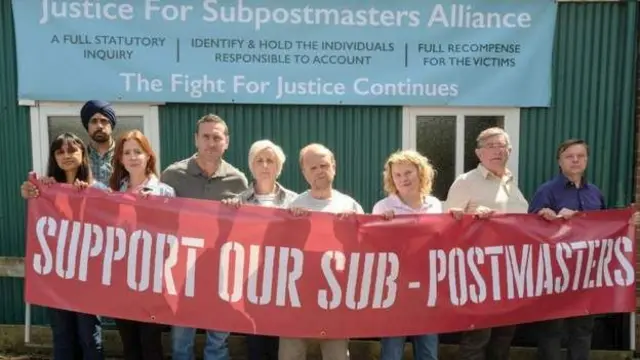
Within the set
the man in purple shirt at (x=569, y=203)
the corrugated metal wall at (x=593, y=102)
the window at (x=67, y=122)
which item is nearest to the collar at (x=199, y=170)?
the window at (x=67, y=122)

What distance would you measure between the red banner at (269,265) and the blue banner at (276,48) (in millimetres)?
1179

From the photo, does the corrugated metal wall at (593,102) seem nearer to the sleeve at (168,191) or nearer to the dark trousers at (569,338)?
the dark trousers at (569,338)

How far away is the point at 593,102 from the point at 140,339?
12.5ft

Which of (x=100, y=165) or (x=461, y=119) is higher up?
(x=461, y=119)

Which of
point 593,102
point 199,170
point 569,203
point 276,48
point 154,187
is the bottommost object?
point 569,203

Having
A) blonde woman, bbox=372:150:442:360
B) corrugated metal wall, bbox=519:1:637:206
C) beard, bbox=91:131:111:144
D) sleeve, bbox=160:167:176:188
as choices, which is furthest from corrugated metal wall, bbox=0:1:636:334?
blonde woman, bbox=372:150:442:360

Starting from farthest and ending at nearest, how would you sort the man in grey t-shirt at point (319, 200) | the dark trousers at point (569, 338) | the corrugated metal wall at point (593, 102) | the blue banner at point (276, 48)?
1. the corrugated metal wall at point (593, 102)
2. the blue banner at point (276, 48)
3. the dark trousers at point (569, 338)
4. the man in grey t-shirt at point (319, 200)

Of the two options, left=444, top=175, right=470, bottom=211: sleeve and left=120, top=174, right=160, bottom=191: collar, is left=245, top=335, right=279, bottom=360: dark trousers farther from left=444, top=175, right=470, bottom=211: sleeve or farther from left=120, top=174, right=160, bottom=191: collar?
left=444, top=175, right=470, bottom=211: sleeve

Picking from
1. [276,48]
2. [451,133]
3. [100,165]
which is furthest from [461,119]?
[100,165]

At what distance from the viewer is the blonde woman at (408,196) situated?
10.7ft

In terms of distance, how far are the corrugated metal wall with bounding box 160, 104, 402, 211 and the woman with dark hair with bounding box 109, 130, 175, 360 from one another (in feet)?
2.81

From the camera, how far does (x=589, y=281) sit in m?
3.65

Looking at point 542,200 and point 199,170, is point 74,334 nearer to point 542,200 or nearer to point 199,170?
point 199,170

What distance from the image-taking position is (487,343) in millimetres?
3713
